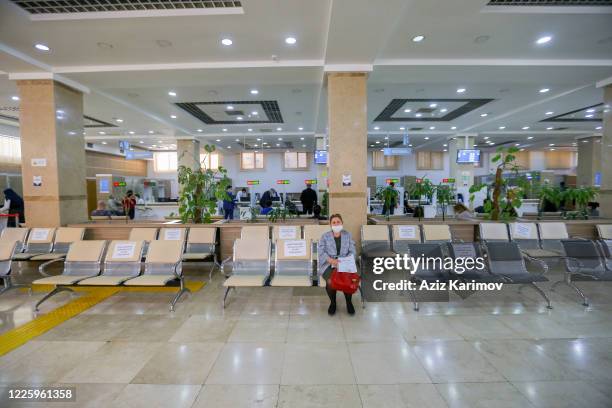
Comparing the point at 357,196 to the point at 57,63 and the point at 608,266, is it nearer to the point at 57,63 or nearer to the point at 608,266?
the point at 608,266

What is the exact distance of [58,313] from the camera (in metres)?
3.55

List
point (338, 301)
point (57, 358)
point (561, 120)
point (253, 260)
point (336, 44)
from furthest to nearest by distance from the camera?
1. point (561, 120)
2. point (336, 44)
3. point (253, 260)
4. point (338, 301)
5. point (57, 358)

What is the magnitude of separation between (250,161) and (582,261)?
14.3 m

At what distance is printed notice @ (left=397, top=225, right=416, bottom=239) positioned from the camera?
5.19m

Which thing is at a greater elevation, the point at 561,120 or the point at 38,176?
the point at 561,120

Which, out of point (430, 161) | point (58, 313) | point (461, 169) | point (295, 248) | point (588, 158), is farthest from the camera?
point (430, 161)

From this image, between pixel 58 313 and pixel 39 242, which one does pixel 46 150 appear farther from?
pixel 58 313

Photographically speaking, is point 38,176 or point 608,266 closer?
point 608,266

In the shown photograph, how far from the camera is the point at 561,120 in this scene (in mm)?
10195

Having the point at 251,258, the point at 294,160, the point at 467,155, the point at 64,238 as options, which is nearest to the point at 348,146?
the point at 251,258

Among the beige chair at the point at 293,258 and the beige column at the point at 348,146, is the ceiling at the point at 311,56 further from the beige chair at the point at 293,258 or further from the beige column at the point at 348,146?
the beige chair at the point at 293,258

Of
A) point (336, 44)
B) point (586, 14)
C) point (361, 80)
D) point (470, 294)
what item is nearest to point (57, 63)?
point (336, 44)

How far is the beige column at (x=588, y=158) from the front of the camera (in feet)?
40.6

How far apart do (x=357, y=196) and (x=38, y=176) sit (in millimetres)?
6481
